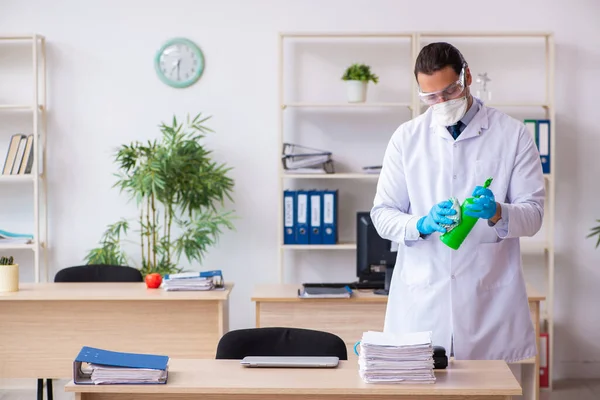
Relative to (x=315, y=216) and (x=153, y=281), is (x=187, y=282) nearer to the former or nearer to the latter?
(x=153, y=281)

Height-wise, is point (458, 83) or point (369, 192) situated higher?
point (458, 83)

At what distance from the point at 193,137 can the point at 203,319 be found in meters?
1.68

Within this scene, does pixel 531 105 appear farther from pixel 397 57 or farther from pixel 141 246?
pixel 141 246

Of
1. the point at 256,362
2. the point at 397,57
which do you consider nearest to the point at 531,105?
the point at 397,57

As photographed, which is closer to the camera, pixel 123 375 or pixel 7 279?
pixel 123 375

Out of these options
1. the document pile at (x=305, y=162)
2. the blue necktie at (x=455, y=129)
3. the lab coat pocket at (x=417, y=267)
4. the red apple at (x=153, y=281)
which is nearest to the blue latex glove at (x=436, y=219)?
the lab coat pocket at (x=417, y=267)

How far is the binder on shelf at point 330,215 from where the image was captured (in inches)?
193

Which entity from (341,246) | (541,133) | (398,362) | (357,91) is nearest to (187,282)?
(341,246)

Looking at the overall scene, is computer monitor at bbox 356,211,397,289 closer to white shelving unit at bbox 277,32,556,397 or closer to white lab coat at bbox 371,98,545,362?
white shelving unit at bbox 277,32,556,397

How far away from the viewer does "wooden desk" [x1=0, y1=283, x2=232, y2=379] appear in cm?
385

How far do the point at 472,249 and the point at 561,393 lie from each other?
2.86m

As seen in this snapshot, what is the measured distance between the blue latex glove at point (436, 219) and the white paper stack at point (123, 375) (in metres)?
0.87

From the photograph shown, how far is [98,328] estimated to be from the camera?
388 cm

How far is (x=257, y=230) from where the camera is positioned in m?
5.32
